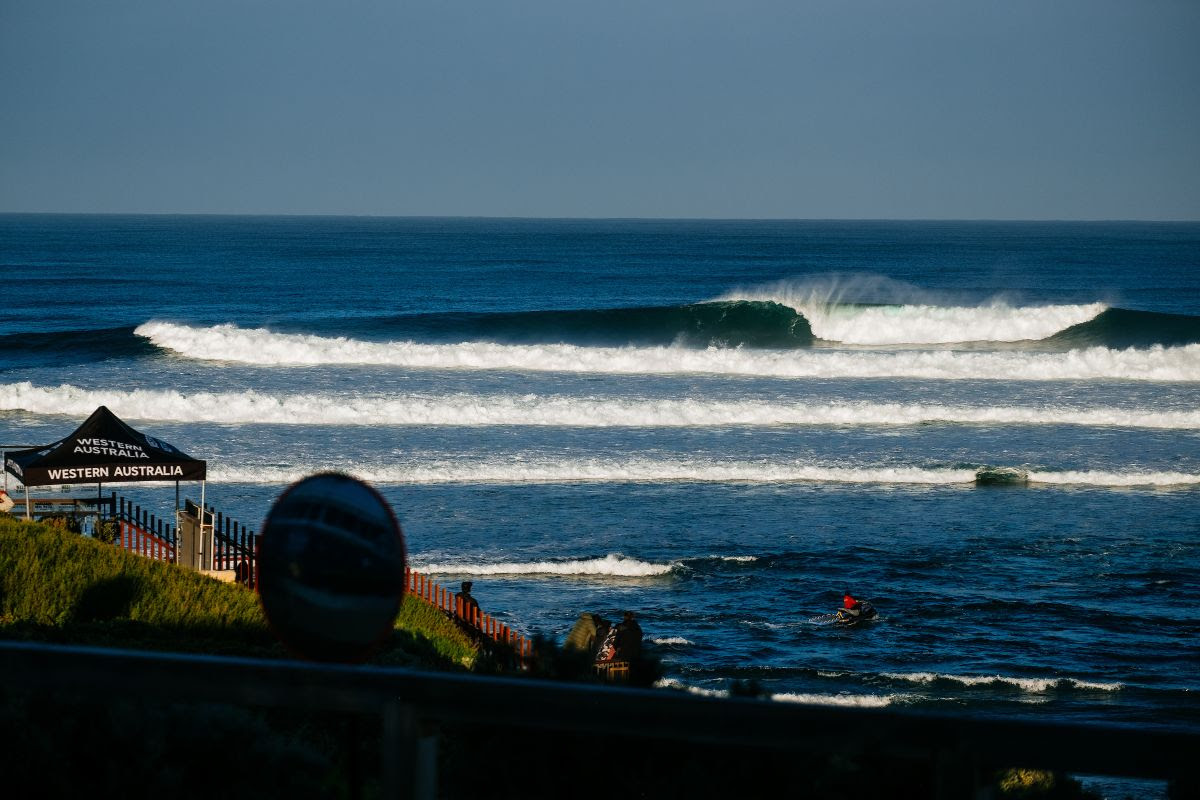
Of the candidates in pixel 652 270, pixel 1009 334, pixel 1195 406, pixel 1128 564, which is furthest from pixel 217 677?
pixel 652 270

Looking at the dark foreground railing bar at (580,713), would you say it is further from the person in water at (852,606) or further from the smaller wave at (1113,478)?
the smaller wave at (1113,478)

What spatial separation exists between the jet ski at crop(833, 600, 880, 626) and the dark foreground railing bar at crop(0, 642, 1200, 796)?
39.9 feet

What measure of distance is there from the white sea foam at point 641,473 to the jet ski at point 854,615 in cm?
872

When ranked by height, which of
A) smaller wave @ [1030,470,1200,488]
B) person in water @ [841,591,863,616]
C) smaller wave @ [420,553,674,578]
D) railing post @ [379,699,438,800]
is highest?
railing post @ [379,699,438,800]

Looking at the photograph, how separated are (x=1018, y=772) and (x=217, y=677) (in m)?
1.81

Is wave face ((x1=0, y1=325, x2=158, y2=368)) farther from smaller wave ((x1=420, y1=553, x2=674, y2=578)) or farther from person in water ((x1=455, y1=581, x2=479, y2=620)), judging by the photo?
person in water ((x1=455, y1=581, x2=479, y2=620))

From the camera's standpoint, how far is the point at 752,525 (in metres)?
19.8

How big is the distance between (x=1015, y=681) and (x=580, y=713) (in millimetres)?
11026

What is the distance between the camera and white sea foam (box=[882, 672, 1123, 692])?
41.0ft

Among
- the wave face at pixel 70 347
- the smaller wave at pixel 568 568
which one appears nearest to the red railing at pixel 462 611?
the smaller wave at pixel 568 568

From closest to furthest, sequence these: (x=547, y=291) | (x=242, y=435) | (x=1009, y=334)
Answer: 1. (x=242, y=435)
2. (x=1009, y=334)
3. (x=547, y=291)

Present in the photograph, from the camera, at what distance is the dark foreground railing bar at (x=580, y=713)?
8.51ft

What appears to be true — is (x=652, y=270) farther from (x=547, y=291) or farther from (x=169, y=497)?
(x=169, y=497)

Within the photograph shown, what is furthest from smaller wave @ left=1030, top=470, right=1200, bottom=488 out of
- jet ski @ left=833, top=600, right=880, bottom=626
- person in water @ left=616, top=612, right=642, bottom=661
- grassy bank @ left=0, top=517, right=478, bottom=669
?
grassy bank @ left=0, top=517, right=478, bottom=669
